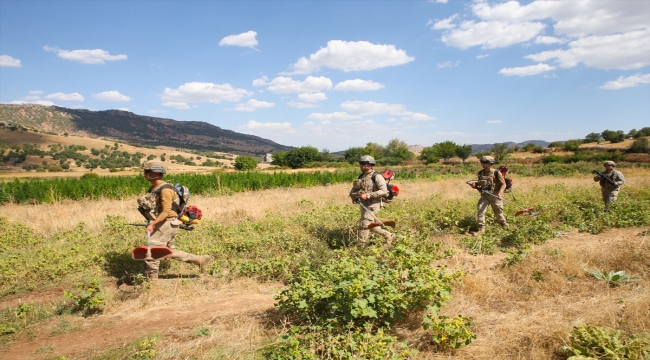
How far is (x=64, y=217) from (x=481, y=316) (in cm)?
1055

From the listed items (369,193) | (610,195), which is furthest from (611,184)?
(369,193)

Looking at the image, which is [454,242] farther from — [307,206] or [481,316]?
[307,206]

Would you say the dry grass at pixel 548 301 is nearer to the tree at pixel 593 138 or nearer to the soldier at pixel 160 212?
the soldier at pixel 160 212

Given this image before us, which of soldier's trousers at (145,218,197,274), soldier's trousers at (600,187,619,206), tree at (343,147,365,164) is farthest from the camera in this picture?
tree at (343,147,365,164)

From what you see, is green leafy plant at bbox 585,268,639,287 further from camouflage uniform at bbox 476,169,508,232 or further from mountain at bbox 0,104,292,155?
mountain at bbox 0,104,292,155

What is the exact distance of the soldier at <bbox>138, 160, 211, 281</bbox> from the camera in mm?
5301

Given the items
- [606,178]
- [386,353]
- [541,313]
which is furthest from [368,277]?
[606,178]

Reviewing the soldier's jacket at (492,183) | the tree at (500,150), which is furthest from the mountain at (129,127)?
the soldier's jacket at (492,183)

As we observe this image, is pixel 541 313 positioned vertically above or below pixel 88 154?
below

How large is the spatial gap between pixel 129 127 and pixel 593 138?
5937 inches

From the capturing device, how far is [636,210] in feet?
28.8

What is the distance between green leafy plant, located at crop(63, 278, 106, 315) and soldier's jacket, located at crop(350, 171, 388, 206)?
432cm

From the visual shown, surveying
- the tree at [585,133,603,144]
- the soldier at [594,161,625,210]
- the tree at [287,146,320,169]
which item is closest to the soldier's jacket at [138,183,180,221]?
the soldier at [594,161,625,210]

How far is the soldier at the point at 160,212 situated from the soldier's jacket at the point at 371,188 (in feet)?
10.2
